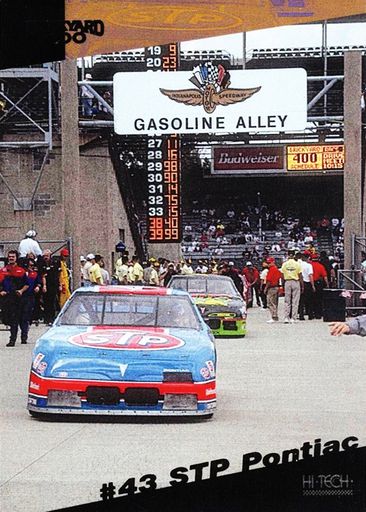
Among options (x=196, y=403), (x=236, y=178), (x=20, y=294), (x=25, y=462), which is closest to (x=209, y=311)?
(x=196, y=403)

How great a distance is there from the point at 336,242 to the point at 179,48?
154 centimetres

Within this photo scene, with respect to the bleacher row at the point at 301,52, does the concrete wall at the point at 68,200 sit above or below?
below

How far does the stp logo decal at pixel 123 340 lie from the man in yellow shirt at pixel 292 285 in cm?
58

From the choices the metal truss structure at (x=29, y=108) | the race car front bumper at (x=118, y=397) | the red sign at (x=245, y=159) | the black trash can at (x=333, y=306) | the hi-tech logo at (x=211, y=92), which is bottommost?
the race car front bumper at (x=118, y=397)

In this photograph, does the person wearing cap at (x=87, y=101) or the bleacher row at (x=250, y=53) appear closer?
the bleacher row at (x=250, y=53)

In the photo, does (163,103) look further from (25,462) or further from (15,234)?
(25,462)

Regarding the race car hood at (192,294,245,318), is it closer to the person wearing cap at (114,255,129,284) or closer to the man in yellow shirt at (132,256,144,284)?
the man in yellow shirt at (132,256,144,284)

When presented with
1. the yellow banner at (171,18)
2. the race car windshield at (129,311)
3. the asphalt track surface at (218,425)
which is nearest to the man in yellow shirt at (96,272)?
the race car windshield at (129,311)

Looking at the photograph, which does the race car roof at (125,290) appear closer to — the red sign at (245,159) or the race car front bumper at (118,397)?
the race car front bumper at (118,397)

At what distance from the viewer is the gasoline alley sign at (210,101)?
456cm

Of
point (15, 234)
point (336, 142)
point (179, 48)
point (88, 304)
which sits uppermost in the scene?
point (179, 48)

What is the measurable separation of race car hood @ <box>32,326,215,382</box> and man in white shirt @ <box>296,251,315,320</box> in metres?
0.48

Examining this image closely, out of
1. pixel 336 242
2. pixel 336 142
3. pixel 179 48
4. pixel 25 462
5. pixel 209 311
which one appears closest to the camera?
pixel 25 462

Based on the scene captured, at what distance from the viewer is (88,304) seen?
4.86 metres
